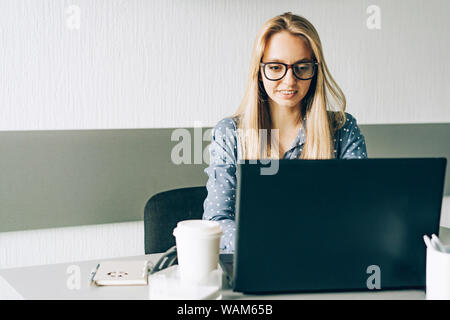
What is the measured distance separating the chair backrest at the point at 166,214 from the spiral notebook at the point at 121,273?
0.36m

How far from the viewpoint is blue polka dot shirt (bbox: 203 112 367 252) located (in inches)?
51.7

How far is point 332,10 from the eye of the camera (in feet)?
6.98

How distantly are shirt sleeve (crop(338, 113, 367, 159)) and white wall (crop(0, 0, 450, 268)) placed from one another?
600 mm

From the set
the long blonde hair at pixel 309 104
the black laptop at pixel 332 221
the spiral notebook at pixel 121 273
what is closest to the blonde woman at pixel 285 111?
the long blonde hair at pixel 309 104

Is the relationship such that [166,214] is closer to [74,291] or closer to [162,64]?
[74,291]

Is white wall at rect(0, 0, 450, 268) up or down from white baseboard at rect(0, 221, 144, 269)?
up

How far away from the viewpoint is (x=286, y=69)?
4.73 feet

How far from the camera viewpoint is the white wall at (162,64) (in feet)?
5.74

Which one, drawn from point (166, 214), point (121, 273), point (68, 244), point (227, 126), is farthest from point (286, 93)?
point (68, 244)

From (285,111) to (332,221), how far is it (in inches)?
31.1

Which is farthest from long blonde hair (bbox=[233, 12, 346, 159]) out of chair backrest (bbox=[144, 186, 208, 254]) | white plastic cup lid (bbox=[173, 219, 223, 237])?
white plastic cup lid (bbox=[173, 219, 223, 237])

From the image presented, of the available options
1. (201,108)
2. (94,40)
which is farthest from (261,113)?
(94,40)

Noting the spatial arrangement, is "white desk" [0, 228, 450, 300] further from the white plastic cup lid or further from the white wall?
the white wall

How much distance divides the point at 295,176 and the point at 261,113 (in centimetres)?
76
